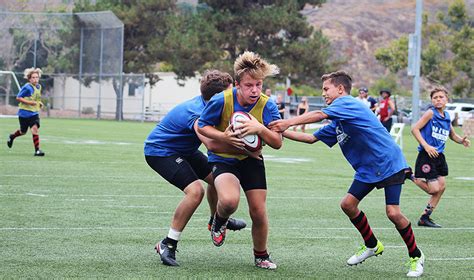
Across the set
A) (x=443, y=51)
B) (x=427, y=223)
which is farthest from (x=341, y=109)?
(x=443, y=51)

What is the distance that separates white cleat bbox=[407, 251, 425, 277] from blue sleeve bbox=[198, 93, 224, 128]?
189 cm

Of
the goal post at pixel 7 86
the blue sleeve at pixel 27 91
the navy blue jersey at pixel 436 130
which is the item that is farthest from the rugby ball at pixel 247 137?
the goal post at pixel 7 86

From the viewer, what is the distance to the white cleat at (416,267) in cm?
765

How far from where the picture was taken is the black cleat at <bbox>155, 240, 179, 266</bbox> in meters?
7.89

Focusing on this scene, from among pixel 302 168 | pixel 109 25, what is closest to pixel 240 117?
pixel 302 168

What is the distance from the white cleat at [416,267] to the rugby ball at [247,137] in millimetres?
1512

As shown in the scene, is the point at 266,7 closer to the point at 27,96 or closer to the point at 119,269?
the point at 27,96

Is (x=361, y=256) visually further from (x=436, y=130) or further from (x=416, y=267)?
(x=436, y=130)

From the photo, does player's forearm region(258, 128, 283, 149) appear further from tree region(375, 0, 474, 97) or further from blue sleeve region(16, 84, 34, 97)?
tree region(375, 0, 474, 97)

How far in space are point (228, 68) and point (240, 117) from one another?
47048mm

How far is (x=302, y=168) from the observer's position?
19.8m

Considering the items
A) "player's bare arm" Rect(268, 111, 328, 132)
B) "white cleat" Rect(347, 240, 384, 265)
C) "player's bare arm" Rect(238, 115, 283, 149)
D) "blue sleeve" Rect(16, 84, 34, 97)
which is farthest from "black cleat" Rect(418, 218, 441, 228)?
"blue sleeve" Rect(16, 84, 34, 97)

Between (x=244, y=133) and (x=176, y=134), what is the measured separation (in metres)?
1.23

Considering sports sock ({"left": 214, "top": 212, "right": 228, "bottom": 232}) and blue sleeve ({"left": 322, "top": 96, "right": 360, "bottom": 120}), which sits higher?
blue sleeve ({"left": 322, "top": 96, "right": 360, "bottom": 120})
